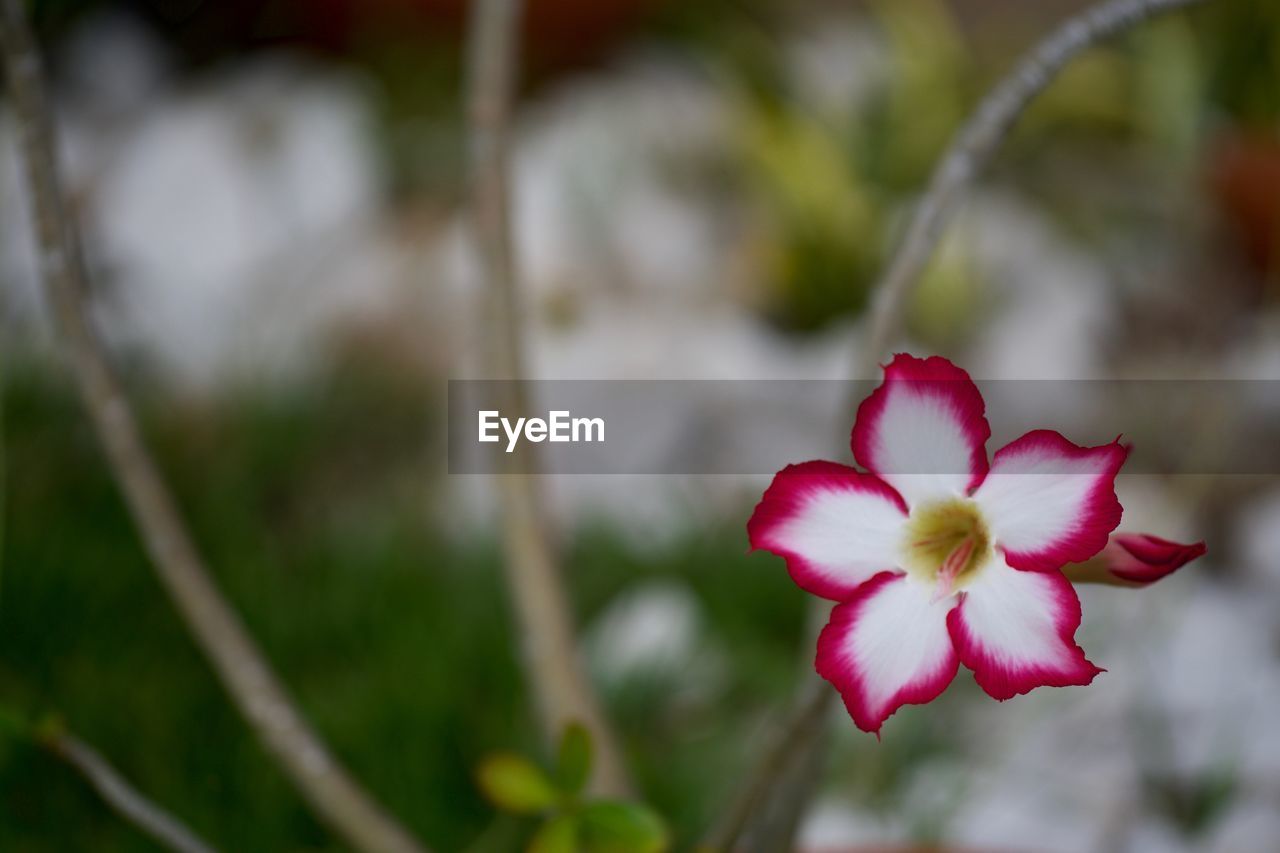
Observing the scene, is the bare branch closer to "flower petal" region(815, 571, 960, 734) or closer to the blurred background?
"flower petal" region(815, 571, 960, 734)

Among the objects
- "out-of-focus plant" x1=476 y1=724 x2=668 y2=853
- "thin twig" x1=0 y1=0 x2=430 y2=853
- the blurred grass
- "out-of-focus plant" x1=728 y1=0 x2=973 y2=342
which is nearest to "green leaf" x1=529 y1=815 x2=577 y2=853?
"out-of-focus plant" x1=476 y1=724 x2=668 y2=853

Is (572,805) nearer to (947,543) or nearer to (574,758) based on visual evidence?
(574,758)

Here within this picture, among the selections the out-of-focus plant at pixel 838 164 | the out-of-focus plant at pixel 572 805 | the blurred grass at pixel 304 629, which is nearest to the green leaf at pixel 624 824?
the out-of-focus plant at pixel 572 805

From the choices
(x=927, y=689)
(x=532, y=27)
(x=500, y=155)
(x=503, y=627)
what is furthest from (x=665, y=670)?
(x=532, y=27)

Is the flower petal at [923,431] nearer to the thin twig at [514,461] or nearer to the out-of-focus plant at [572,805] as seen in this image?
the out-of-focus plant at [572,805]

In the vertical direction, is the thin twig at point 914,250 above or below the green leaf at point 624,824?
above

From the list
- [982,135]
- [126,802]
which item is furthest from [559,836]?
[982,135]
